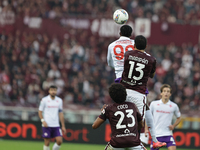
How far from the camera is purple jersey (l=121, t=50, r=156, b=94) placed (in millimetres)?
7281

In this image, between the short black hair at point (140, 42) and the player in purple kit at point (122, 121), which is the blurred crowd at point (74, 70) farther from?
the player in purple kit at point (122, 121)

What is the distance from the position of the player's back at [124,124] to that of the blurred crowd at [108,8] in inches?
573

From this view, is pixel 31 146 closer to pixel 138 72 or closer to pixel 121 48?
pixel 121 48

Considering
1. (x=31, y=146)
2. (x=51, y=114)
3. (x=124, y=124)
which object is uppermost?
(x=124, y=124)

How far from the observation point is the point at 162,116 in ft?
34.5

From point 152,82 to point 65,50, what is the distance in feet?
14.2

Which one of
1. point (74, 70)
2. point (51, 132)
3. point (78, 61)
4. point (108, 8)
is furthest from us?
point (108, 8)

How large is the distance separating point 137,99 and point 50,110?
18.2 feet

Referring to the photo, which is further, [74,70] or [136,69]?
[74,70]

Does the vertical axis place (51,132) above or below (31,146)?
above

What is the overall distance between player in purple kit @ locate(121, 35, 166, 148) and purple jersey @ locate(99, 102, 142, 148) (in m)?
0.64

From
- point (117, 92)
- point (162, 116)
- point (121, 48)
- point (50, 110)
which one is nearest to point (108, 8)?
point (50, 110)

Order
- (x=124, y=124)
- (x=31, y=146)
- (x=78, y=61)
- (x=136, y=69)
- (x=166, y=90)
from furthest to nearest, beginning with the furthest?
(x=78, y=61) → (x=31, y=146) → (x=166, y=90) → (x=136, y=69) → (x=124, y=124)

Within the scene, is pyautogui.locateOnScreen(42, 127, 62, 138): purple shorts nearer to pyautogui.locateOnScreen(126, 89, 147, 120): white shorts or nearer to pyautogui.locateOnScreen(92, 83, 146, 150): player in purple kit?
pyautogui.locateOnScreen(126, 89, 147, 120): white shorts
